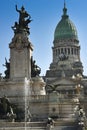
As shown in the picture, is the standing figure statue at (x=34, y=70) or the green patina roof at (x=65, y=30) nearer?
the standing figure statue at (x=34, y=70)

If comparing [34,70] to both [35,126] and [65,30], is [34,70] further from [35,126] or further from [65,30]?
[65,30]

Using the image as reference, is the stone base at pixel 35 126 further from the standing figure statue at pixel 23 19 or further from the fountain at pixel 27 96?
the standing figure statue at pixel 23 19

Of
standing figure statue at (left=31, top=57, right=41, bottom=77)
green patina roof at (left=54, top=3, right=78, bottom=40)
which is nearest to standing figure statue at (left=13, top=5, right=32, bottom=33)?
standing figure statue at (left=31, top=57, right=41, bottom=77)

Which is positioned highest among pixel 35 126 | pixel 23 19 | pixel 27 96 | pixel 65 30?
pixel 65 30

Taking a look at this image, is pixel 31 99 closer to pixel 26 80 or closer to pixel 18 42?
pixel 26 80

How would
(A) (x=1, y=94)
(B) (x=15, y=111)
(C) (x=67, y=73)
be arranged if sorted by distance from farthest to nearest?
(C) (x=67, y=73), (A) (x=1, y=94), (B) (x=15, y=111)

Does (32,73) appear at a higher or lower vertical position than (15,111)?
higher

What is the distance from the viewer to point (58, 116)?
51.8 m

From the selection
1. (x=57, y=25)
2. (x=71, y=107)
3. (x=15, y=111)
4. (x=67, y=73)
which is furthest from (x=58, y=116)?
(x=57, y=25)

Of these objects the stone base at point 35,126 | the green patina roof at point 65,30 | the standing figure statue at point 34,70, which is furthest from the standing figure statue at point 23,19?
the green patina roof at point 65,30

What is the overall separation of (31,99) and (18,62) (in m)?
5.85

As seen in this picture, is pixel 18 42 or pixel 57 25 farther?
A: pixel 57 25

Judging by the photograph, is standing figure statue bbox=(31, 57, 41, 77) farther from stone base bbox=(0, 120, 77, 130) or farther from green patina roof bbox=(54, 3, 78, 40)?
green patina roof bbox=(54, 3, 78, 40)

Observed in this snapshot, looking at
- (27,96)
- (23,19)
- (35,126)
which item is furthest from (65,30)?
(35,126)
